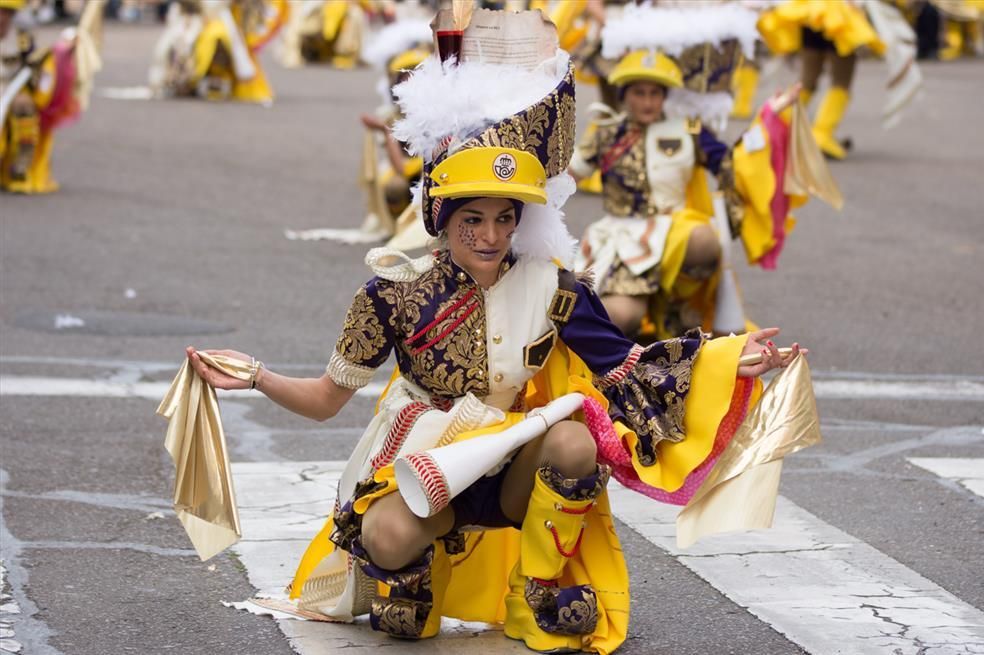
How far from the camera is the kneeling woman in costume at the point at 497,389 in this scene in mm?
4156

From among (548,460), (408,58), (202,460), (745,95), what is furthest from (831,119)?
(202,460)

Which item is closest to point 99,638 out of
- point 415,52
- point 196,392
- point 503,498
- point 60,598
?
point 60,598

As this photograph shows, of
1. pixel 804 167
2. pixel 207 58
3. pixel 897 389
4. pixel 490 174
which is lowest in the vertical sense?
pixel 207 58

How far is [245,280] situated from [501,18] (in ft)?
17.4

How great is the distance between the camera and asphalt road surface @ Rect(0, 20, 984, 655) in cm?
441

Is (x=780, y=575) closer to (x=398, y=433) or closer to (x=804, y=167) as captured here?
(x=398, y=433)

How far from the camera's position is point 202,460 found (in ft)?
13.9

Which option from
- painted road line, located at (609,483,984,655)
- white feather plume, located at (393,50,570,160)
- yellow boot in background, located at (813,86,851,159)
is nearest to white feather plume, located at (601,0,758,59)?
painted road line, located at (609,483,984,655)

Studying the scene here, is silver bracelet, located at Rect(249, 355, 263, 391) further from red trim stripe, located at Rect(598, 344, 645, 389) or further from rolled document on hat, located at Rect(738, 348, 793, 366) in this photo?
rolled document on hat, located at Rect(738, 348, 793, 366)

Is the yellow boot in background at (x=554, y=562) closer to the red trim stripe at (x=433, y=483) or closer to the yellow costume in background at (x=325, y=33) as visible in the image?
the red trim stripe at (x=433, y=483)

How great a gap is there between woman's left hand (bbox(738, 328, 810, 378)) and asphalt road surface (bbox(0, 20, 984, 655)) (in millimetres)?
652

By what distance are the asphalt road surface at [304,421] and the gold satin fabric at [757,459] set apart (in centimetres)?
32

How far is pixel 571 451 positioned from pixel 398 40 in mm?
6785

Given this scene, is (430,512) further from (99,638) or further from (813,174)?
(813,174)
